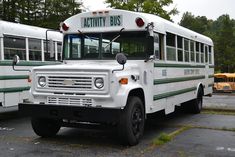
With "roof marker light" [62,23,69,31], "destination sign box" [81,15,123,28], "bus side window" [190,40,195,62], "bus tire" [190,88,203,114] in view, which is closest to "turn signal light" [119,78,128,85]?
"destination sign box" [81,15,123,28]

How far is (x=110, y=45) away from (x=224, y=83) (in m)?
27.5

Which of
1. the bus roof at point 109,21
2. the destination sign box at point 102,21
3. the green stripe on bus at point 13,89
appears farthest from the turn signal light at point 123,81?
the green stripe on bus at point 13,89

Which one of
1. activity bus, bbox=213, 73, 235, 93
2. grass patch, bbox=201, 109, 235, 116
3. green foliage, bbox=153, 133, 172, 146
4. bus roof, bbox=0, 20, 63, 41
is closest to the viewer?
green foliage, bbox=153, 133, 172, 146

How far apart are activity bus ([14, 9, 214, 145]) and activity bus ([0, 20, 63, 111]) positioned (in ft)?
5.57

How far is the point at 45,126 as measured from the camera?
802cm


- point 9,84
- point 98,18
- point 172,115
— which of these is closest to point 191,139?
point 98,18

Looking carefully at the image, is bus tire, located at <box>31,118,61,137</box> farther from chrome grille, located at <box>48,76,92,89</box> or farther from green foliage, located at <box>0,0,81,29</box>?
green foliage, located at <box>0,0,81,29</box>

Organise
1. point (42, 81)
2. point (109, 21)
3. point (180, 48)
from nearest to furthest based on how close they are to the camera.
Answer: point (42, 81) < point (109, 21) < point (180, 48)

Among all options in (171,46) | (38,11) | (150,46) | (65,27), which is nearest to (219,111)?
(171,46)

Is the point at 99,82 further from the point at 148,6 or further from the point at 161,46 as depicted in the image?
the point at 148,6

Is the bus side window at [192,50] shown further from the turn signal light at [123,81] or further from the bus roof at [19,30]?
the turn signal light at [123,81]

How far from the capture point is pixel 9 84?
10.3m

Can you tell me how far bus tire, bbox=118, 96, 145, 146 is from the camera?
6.97 metres

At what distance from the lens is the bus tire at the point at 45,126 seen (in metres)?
7.87
